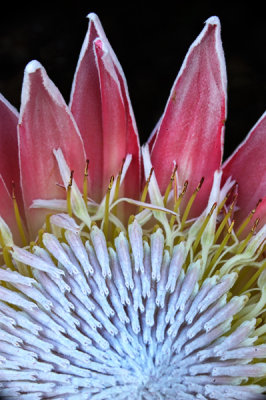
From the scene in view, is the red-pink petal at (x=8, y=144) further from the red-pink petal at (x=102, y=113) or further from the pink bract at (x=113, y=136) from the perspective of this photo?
the red-pink petal at (x=102, y=113)

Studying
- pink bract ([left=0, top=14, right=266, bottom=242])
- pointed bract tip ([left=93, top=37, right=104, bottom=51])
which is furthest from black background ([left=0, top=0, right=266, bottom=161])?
→ pointed bract tip ([left=93, top=37, right=104, bottom=51])

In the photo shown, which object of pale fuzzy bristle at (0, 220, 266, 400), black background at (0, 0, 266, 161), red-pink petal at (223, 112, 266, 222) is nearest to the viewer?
pale fuzzy bristle at (0, 220, 266, 400)

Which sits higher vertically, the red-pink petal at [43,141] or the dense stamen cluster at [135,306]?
the red-pink petal at [43,141]

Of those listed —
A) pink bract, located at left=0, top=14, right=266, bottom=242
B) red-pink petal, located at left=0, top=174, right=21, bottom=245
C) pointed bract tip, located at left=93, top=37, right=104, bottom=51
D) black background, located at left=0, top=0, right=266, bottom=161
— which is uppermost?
black background, located at left=0, top=0, right=266, bottom=161

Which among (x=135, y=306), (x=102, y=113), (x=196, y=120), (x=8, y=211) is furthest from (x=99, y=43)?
(x=135, y=306)

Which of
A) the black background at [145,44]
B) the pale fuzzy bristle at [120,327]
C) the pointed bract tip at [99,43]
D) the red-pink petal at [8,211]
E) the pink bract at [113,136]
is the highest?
the black background at [145,44]

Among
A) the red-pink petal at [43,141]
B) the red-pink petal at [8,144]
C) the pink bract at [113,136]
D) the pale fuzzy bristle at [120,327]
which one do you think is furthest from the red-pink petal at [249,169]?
the red-pink petal at [8,144]

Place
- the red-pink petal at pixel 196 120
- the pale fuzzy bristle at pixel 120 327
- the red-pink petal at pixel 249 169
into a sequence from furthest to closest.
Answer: the red-pink petal at pixel 249 169 → the red-pink petal at pixel 196 120 → the pale fuzzy bristle at pixel 120 327

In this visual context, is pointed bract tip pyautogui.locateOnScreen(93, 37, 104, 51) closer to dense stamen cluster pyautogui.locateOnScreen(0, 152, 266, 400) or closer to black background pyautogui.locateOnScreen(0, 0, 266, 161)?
dense stamen cluster pyautogui.locateOnScreen(0, 152, 266, 400)
